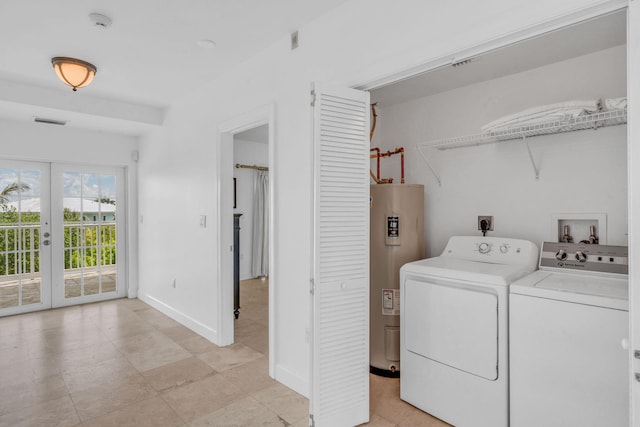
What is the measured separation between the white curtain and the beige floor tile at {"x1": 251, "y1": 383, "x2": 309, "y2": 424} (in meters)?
4.00

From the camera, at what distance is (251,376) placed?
2.84 metres

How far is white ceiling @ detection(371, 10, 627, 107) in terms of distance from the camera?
215 centimetres

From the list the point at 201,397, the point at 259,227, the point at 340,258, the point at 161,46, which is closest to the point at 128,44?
the point at 161,46

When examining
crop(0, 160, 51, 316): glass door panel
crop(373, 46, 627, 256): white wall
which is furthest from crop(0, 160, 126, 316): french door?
crop(373, 46, 627, 256): white wall

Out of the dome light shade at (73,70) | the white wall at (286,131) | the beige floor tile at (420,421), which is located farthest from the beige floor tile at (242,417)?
the dome light shade at (73,70)

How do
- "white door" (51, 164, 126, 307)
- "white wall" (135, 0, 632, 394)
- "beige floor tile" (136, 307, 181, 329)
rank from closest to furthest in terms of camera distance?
"white wall" (135, 0, 632, 394) → "beige floor tile" (136, 307, 181, 329) → "white door" (51, 164, 126, 307)

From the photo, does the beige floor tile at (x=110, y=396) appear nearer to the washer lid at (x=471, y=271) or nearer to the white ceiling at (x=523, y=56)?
the washer lid at (x=471, y=271)

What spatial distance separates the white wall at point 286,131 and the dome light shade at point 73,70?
1025mm

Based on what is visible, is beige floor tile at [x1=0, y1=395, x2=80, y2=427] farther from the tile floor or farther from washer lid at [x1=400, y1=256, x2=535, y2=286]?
washer lid at [x1=400, y1=256, x2=535, y2=286]

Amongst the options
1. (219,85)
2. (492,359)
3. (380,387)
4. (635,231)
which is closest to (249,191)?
(219,85)

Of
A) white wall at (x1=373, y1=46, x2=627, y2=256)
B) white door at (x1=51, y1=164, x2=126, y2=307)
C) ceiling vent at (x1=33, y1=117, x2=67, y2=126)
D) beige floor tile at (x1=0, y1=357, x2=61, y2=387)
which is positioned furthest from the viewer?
white door at (x1=51, y1=164, x2=126, y2=307)

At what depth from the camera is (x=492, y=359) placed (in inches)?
78.7

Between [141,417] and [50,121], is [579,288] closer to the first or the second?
[141,417]

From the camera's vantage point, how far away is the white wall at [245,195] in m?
6.41
